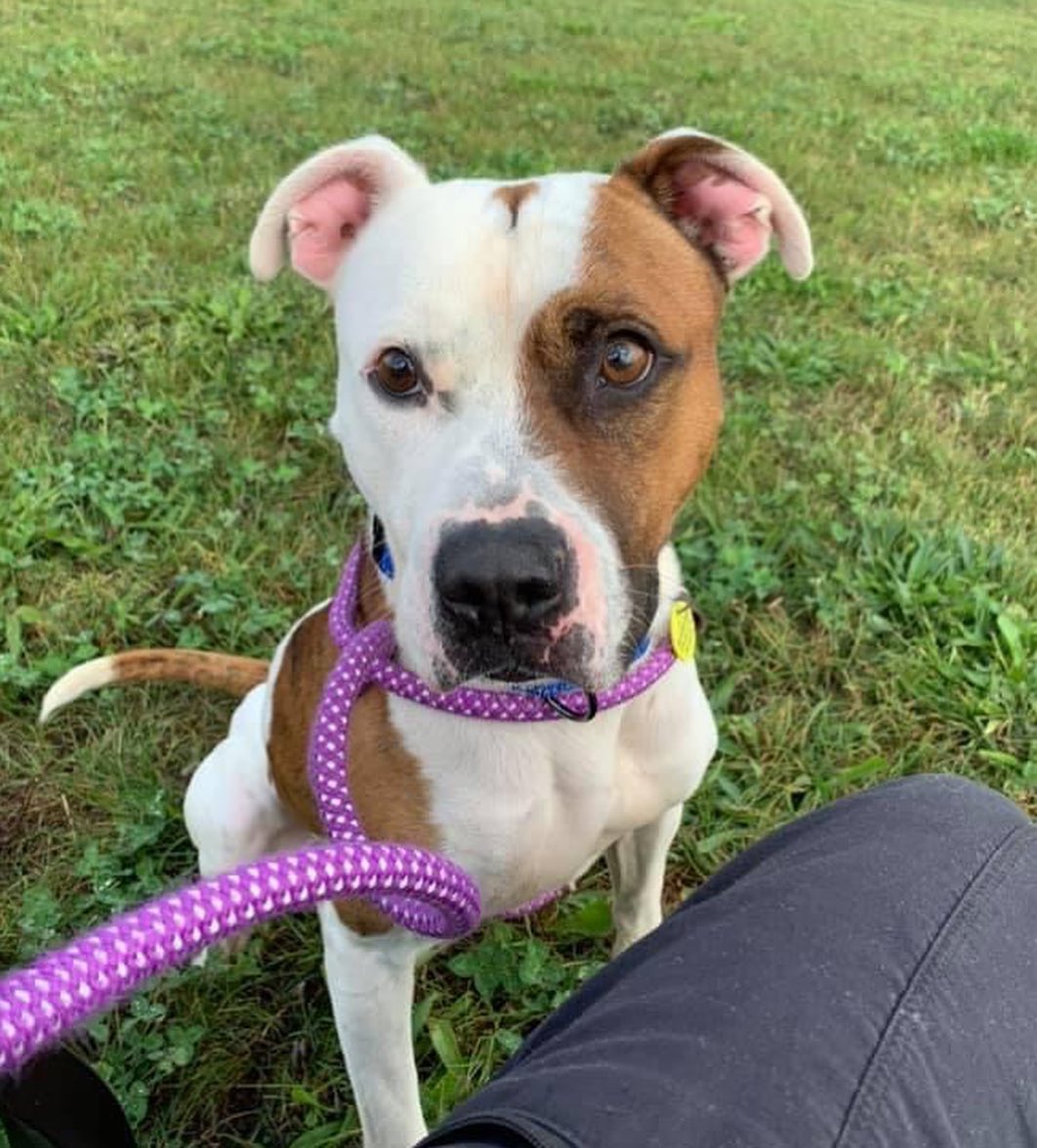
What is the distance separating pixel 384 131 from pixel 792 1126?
7.41 m

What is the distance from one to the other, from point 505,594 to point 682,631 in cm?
74

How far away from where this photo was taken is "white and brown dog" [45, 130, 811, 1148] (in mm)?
1843

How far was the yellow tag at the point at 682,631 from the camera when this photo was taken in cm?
237

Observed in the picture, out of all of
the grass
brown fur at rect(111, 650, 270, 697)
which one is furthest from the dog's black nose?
brown fur at rect(111, 650, 270, 697)

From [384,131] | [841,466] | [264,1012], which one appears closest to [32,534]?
[264,1012]

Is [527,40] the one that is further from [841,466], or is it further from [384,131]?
[841,466]

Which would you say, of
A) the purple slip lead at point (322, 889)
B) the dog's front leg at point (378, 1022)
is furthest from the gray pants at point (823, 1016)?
the dog's front leg at point (378, 1022)

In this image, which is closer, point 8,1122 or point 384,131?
point 8,1122

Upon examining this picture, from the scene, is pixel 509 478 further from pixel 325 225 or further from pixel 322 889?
pixel 325 225

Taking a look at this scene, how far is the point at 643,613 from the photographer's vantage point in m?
2.06

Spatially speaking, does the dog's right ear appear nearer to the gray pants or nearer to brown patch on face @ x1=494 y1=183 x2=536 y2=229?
brown patch on face @ x1=494 y1=183 x2=536 y2=229

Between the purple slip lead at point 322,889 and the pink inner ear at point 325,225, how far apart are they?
0.62 metres

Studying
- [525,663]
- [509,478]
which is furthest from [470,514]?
[525,663]

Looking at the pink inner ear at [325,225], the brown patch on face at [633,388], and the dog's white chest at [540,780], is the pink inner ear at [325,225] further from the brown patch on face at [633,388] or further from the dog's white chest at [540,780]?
the dog's white chest at [540,780]
